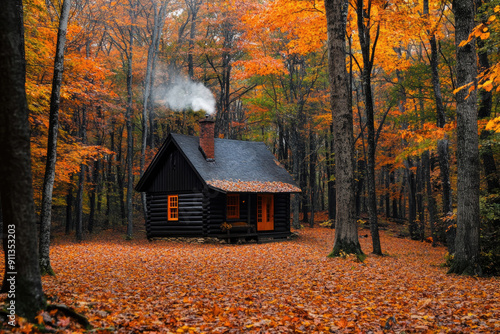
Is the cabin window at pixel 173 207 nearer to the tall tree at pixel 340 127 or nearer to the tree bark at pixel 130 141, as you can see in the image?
the tree bark at pixel 130 141

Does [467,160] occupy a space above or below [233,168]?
below

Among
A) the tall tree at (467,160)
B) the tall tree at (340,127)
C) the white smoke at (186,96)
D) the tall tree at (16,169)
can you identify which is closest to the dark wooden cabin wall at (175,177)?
the white smoke at (186,96)

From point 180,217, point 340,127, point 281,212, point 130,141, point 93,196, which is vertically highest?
point 130,141

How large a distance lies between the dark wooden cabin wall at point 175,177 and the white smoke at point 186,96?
26.7 feet

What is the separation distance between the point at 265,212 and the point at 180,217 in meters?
4.97

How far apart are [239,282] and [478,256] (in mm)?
6612

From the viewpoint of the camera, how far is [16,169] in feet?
15.3

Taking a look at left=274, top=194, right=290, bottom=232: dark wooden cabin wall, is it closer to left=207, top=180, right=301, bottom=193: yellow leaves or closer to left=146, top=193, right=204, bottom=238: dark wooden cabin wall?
left=207, top=180, right=301, bottom=193: yellow leaves

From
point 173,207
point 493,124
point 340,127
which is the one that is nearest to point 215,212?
point 173,207

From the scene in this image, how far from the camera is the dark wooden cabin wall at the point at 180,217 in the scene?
19.9 m

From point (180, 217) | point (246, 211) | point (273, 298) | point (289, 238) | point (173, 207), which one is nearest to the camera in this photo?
point (273, 298)

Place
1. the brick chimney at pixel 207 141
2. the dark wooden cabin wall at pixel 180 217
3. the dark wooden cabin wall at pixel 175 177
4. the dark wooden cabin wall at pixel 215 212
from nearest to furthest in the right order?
the dark wooden cabin wall at pixel 215 212 < the dark wooden cabin wall at pixel 180 217 < the dark wooden cabin wall at pixel 175 177 < the brick chimney at pixel 207 141

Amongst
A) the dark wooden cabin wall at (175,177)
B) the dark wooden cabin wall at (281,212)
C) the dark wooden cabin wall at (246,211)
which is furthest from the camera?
the dark wooden cabin wall at (281,212)

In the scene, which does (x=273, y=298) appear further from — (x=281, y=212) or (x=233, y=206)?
(x=281, y=212)
